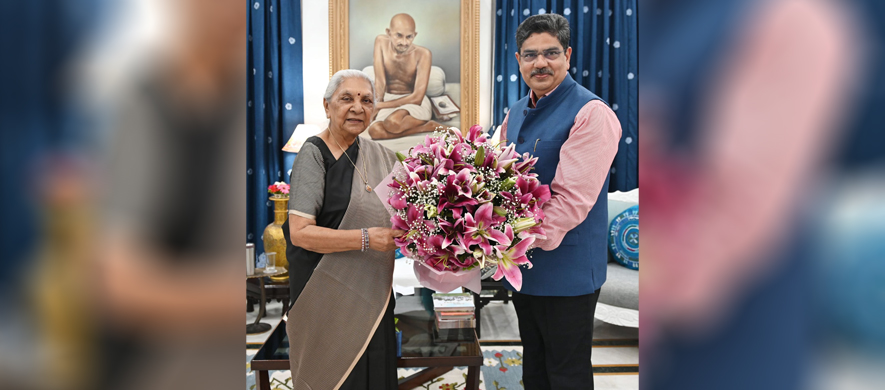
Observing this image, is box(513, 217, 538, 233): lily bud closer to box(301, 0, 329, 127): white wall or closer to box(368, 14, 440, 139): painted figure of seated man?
box(368, 14, 440, 139): painted figure of seated man

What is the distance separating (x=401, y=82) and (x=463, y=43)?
30.2 inches

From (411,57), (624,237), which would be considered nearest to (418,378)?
(624,237)

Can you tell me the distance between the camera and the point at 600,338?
3.58 metres

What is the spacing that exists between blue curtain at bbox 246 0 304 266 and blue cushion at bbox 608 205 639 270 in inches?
129

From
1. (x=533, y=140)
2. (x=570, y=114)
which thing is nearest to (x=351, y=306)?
(x=533, y=140)

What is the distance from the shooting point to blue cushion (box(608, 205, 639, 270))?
3.78 m

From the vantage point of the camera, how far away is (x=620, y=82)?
509 cm
